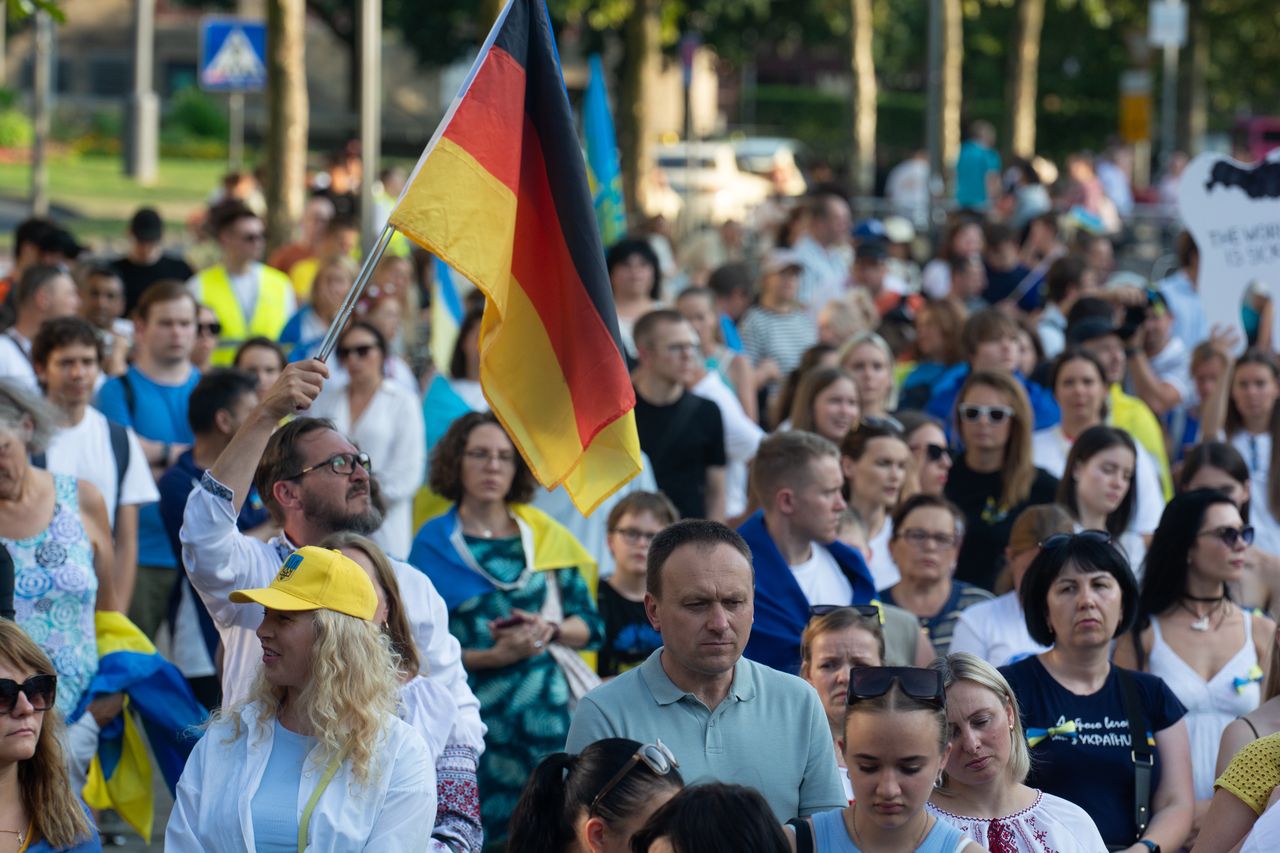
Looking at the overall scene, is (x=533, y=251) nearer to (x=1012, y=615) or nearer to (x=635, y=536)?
(x=635, y=536)

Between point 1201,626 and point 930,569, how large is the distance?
1019 mm

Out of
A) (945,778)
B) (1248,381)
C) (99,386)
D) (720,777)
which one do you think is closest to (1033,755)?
(945,778)

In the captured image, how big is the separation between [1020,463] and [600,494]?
3469 mm

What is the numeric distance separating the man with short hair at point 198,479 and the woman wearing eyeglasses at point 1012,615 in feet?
9.41

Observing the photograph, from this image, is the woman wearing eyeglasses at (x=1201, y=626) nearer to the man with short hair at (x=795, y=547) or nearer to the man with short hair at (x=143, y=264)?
the man with short hair at (x=795, y=547)

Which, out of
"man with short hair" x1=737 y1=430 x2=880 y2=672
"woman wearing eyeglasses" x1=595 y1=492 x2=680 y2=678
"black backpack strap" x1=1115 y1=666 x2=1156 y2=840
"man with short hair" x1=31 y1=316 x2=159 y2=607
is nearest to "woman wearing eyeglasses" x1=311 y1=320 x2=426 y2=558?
"man with short hair" x1=31 y1=316 x2=159 y2=607

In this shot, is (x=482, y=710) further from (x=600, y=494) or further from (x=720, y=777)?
(x=720, y=777)

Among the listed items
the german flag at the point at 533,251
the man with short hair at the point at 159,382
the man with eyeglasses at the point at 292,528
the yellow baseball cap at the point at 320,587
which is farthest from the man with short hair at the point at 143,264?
the yellow baseball cap at the point at 320,587

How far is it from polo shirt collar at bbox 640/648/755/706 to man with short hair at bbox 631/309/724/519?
3.94m

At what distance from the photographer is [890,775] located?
4.47 metres

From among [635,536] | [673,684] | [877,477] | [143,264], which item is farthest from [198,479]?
[143,264]

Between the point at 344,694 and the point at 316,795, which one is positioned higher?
the point at 344,694

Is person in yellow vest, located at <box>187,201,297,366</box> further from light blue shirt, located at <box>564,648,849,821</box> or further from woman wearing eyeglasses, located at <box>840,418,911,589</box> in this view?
light blue shirt, located at <box>564,648,849,821</box>

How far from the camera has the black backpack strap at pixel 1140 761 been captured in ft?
19.7
